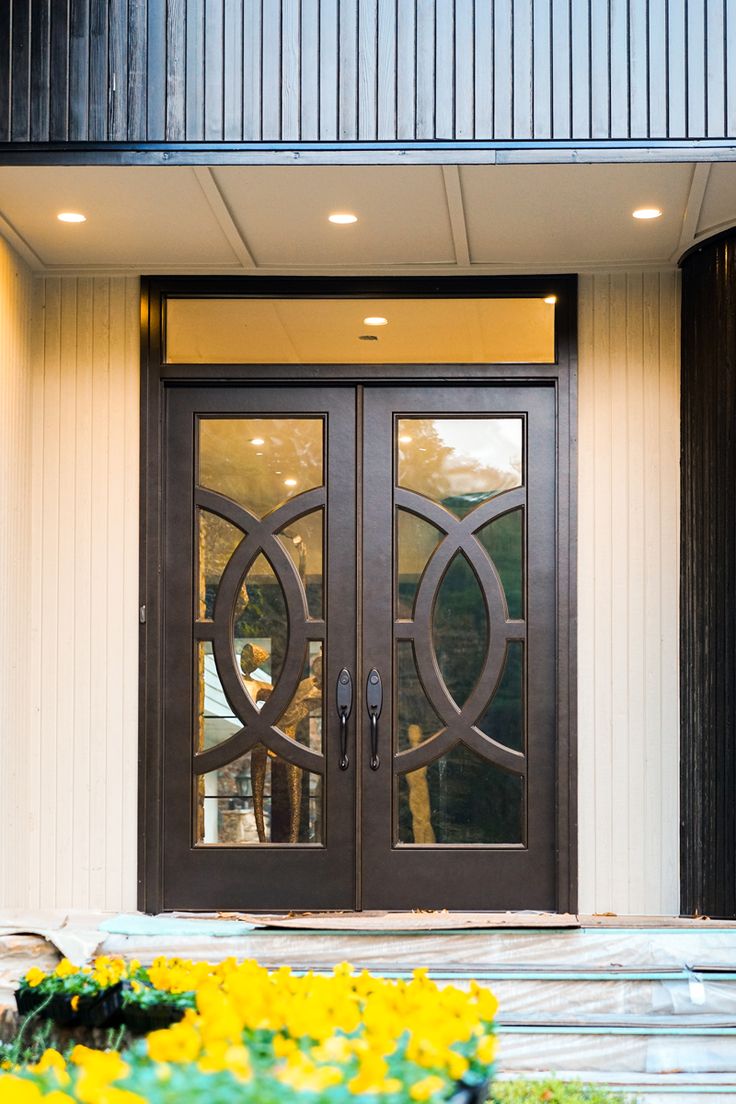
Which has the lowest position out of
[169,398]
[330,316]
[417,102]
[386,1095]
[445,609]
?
[386,1095]

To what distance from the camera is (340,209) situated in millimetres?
4379

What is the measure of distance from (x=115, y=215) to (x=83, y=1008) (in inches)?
128

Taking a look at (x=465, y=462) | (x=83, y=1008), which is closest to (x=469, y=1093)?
(x=83, y=1008)

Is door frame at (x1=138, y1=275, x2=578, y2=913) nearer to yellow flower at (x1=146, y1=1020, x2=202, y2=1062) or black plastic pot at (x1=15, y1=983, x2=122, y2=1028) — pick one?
black plastic pot at (x1=15, y1=983, x2=122, y2=1028)

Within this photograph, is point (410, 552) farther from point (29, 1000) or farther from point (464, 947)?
point (29, 1000)

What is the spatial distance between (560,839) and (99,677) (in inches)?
81.0

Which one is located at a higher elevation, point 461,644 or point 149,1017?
point 461,644

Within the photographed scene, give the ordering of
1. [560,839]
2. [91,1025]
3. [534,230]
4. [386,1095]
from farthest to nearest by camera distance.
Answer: [560,839] → [534,230] → [91,1025] → [386,1095]

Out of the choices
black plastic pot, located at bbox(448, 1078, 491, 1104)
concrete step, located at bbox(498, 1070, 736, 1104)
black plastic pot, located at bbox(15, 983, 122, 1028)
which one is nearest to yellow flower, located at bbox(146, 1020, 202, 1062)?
black plastic pot, located at bbox(448, 1078, 491, 1104)

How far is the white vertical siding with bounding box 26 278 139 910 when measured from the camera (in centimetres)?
502

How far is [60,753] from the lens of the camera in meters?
5.04

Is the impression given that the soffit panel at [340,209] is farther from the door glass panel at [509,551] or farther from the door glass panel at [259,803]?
the door glass panel at [259,803]

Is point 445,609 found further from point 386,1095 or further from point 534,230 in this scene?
point 386,1095

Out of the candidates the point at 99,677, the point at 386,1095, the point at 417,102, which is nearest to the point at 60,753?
the point at 99,677
